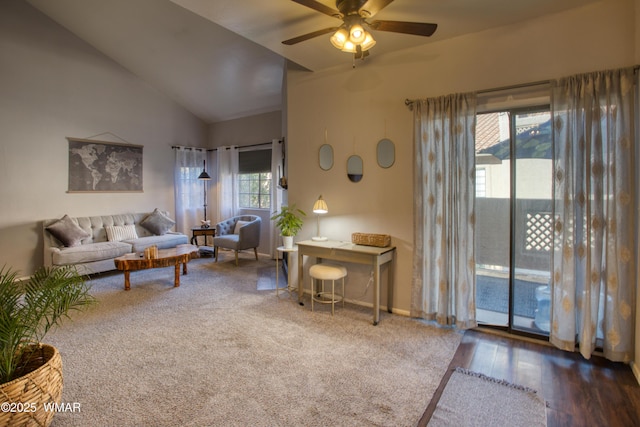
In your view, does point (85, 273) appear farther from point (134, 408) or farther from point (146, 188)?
point (134, 408)

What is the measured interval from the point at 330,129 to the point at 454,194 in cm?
166

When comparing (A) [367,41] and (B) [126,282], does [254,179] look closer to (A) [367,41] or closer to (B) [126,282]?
(B) [126,282]

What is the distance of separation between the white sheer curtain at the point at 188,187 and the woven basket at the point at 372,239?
4.63 meters

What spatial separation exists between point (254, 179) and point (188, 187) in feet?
4.79

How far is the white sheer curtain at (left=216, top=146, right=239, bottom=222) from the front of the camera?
22.7 ft

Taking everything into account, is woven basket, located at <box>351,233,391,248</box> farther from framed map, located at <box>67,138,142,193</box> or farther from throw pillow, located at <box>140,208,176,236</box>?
framed map, located at <box>67,138,142,193</box>

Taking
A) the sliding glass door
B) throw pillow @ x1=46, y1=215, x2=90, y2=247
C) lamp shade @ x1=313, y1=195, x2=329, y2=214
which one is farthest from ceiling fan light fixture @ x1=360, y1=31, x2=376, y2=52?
throw pillow @ x1=46, y1=215, x2=90, y2=247

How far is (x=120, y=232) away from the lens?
5.61 m

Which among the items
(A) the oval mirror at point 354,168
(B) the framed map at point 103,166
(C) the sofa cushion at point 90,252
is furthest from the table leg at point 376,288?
(B) the framed map at point 103,166

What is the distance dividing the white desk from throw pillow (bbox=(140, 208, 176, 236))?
355 cm

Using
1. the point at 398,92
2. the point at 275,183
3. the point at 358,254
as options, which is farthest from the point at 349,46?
the point at 275,183

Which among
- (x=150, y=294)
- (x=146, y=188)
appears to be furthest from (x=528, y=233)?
(x=146, y=188)

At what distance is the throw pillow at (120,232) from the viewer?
5500 mm

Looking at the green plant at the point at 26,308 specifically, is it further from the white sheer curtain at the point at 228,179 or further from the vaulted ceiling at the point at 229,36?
the white sheer curtain at the point at 228,179
